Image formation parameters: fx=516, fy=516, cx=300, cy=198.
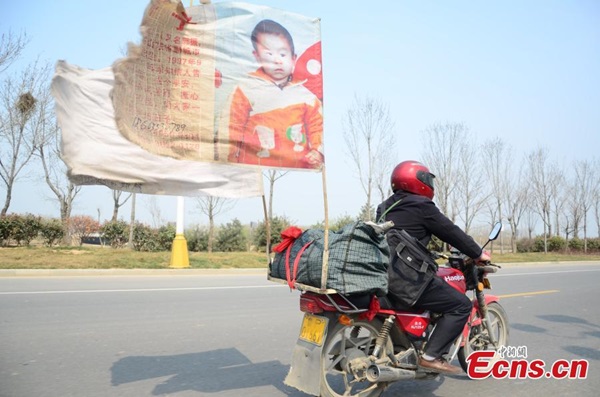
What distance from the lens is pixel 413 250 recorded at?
389 centimetres

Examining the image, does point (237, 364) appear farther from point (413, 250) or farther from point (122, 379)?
point (413, 250)

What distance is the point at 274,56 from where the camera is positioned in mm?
3744

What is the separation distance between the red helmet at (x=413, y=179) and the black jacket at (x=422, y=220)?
0.08 metres

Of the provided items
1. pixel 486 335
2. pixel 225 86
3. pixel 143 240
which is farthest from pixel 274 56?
pixel 143 240

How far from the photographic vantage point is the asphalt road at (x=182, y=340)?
4582mm

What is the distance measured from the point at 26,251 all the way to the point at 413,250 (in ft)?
52.6

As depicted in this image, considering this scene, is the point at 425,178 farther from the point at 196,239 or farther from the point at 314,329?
the point at 196,239

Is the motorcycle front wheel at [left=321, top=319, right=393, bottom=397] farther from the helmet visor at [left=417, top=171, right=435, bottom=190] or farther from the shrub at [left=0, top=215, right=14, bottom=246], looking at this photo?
the shrub at [left=0, top=215, right=14, bottom=246]

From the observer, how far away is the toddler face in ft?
12.2

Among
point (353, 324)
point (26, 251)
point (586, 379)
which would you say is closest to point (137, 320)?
point (353, 324)

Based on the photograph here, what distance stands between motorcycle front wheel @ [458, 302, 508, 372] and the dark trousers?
0.84 meters

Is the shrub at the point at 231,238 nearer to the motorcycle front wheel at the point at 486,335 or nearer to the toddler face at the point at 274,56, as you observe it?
the motorcycle front wheel at the point at 486,335

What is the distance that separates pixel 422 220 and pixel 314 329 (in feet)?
3.90

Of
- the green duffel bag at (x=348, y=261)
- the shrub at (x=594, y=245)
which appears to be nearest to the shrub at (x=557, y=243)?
the shrub at (x=594, y=245)
